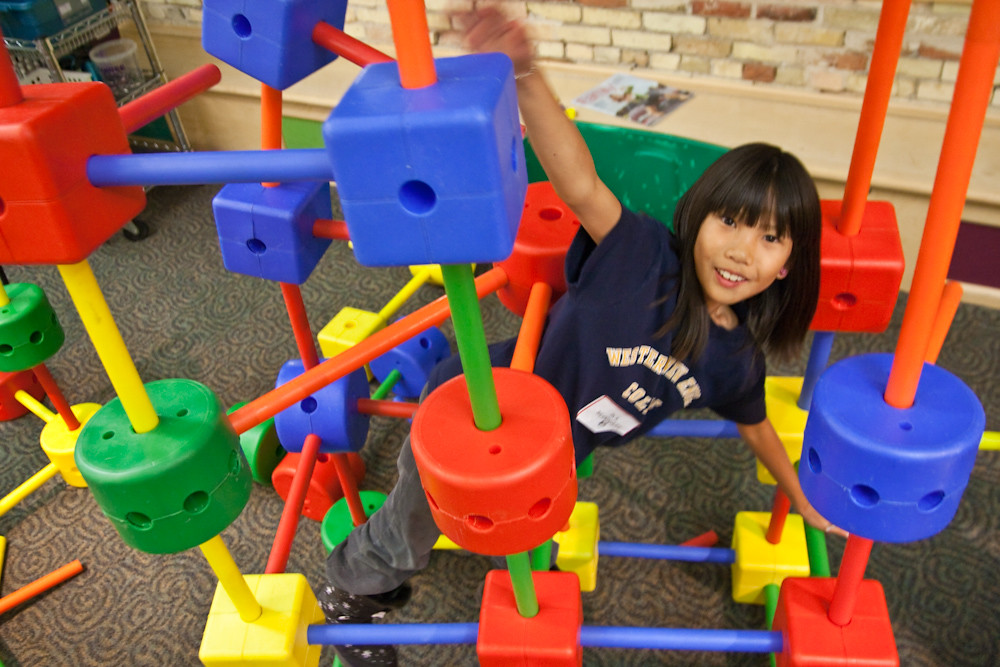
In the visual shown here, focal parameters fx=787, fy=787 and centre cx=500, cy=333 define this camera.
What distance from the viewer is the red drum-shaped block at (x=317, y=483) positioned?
154cm

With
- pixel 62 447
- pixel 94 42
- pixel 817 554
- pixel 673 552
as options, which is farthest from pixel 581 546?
pixel 94 42

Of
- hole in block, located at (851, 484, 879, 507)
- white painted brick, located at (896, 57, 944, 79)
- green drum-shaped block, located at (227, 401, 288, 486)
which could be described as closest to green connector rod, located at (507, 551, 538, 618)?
hole in block, located at (851, 484, 879, 507)

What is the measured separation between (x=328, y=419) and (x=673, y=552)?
63 cm

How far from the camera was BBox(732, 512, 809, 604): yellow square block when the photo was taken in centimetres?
133

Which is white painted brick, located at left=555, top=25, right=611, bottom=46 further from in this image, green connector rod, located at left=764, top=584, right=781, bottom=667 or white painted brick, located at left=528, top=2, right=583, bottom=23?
green connector rod, located at left=764, top=584, right=781, bottom=667

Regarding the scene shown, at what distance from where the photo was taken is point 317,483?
1537mm

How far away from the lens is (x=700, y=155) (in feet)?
4.21

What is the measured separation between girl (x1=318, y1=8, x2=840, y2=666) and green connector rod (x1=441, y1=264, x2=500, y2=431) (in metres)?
0.29

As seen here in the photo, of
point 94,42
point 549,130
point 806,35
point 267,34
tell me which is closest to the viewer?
point 549,130

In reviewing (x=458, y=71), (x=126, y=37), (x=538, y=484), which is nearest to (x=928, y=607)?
(x=538, y=484)

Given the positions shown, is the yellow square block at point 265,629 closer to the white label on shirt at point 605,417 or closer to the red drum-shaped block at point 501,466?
the red drum-shaped block at point 501,466

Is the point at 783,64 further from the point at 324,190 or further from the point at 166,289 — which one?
the point at 166,289

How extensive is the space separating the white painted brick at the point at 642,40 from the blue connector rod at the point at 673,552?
4.59 feet

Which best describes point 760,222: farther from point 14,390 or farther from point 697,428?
point 14,390
